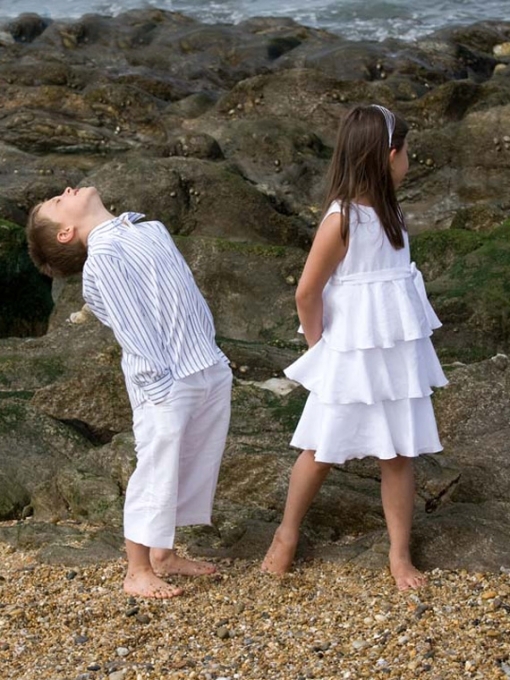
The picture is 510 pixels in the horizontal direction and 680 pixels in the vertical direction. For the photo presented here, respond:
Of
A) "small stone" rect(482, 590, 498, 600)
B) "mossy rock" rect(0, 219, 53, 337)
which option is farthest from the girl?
"mossy rock" rect(0, 219, 53, 337)

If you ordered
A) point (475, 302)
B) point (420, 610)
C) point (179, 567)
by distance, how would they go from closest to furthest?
point (420, 610) < point (179, 567) < point (475, 302)

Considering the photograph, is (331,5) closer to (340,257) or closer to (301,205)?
(301,205)

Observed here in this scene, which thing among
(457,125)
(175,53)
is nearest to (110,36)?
(175,53)

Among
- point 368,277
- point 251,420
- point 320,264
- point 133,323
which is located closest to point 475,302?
point 251,420

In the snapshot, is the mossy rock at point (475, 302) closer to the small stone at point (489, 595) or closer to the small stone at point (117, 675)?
the small stone at point (489, 595)

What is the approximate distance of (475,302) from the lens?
789 cm

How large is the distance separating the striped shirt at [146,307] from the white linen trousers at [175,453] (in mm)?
65

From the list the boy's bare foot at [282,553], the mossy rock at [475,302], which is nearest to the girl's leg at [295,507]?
the boy's bare foot at [282,553]

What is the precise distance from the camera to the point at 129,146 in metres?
14.7

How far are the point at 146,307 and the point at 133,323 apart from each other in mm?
85

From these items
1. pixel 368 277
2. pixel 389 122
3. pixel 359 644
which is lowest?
pixel 359 644

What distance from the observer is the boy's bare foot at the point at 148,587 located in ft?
15.8

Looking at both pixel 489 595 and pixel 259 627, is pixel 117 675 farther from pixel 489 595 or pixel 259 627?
pixel 489 595

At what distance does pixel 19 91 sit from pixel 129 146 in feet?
8.43
